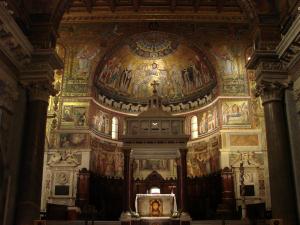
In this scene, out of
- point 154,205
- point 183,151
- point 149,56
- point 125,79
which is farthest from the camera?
point 125,79

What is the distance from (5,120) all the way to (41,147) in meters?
1.60

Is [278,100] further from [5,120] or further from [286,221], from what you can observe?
[5,120]

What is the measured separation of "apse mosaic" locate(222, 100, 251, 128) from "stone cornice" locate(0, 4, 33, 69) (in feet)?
48.2

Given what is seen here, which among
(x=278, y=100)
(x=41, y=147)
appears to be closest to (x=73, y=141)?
(x=41, y=147)

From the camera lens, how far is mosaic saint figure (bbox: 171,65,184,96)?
2617cm

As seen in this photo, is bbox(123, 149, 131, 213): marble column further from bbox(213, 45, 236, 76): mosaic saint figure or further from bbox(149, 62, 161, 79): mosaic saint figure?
bbox(149, 62, 161, 79): mosaic saint figure

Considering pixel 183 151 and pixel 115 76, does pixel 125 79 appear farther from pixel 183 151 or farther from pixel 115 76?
pixel 183 151

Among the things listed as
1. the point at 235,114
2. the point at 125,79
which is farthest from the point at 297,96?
the point at 125,79

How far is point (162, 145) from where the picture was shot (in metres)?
15.1

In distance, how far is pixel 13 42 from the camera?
1028 centimetres

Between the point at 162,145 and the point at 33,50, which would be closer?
the point at 33,50

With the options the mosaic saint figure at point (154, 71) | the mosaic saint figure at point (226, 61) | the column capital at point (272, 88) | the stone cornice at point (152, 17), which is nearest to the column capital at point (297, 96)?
the column capital at point (272, 88)

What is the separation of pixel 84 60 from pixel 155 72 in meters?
6.44

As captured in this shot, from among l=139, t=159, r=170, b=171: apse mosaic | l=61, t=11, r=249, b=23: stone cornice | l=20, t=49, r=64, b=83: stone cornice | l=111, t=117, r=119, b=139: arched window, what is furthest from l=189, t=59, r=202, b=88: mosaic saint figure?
l=20, t=49, r=64, b=83: stone cornice
